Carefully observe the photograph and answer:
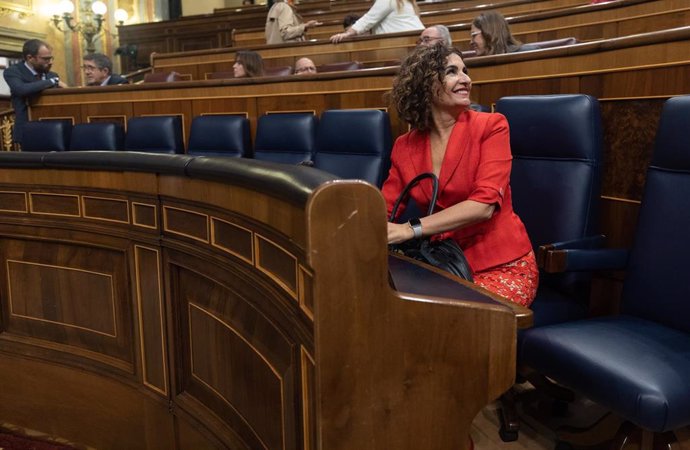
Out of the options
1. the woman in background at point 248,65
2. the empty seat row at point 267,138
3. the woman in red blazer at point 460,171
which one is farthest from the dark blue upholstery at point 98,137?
the woman in red blazer at point 460,171

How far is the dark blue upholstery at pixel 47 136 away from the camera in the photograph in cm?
175

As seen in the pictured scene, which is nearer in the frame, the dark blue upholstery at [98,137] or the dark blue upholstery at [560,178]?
the dark blue upholstery at [560,178]

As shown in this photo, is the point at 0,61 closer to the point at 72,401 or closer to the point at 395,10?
the point at 395,10

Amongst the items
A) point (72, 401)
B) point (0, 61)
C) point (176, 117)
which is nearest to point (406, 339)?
point (72, 401)

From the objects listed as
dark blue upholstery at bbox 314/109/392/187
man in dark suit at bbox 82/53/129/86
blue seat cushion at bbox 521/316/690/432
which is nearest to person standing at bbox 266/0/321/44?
man in dark suit at bbox 82/53/129/86

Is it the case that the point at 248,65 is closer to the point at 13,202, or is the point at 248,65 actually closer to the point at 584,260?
the point at 13,202

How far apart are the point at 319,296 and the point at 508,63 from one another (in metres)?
0.78

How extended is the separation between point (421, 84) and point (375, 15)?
1576mm

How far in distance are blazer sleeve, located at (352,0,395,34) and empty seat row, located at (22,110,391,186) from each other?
93 centimetres

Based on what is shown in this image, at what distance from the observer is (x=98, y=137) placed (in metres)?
1.67

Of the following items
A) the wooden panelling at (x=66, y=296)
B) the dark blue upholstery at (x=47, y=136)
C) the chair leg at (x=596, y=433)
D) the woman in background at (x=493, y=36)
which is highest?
the woman in background at (x=493, y=36)

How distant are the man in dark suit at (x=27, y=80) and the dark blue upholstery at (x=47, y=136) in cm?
20

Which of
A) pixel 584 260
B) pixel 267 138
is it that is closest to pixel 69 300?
pixel 267 138

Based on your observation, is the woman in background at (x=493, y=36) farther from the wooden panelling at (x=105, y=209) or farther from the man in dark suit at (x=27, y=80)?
the man in dark suit at (x=27, y=80)
